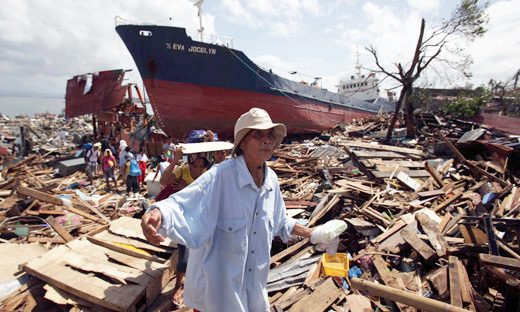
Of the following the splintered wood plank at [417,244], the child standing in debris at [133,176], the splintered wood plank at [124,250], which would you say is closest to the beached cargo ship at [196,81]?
the child standing in debris at [133,176]

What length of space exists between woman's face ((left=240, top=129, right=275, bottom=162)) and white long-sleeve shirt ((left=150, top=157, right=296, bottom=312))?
10 cm

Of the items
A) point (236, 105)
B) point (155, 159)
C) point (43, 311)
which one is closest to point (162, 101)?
point (155, 159)

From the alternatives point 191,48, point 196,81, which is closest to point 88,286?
point 196,81

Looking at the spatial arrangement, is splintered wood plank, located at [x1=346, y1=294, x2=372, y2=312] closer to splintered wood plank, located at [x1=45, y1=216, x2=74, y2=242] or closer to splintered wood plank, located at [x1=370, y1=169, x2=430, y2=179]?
splintered wood plank, located at [x1=370, y1=169, x2=430, y2=179]

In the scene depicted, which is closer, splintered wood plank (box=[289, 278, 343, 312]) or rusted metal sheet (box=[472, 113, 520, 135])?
splintered wood plank (box=[289, 278, 343, 312])

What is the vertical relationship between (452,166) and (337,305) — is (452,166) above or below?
above

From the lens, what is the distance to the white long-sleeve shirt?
1.53 meters

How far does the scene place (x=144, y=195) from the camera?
7902 mm

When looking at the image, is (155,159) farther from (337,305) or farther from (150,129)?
(337,305)

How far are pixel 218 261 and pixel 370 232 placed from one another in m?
3.28

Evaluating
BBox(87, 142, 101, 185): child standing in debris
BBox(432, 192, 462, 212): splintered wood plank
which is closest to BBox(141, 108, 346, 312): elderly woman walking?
BBox(432, 192, 462, 212): splintered wood plank

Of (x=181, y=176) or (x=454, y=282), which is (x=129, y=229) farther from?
(x=454, y=282)

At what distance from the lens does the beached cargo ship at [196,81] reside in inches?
465

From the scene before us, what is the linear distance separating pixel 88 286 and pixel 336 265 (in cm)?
278
